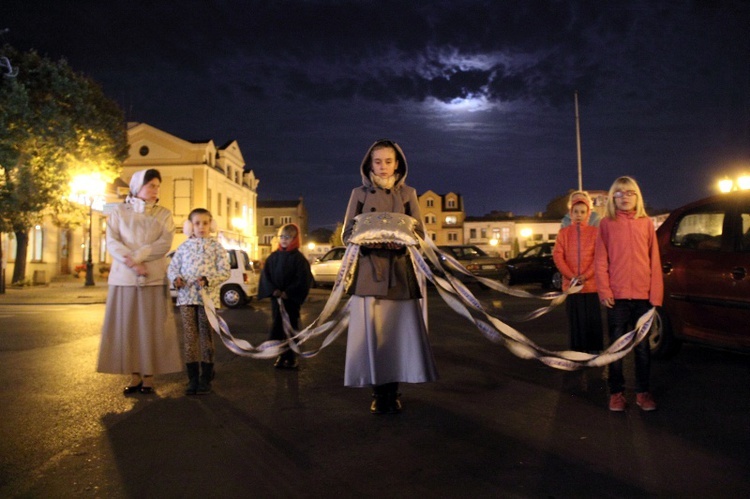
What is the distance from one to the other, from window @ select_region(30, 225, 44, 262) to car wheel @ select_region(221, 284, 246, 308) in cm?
1727

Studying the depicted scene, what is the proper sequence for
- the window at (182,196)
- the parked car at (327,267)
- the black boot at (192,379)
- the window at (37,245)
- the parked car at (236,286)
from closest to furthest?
the black boot at (192,379) → the parked car at (236,286) → the parked car at (327,267) → the window at (37,245) → the window at (182,196)

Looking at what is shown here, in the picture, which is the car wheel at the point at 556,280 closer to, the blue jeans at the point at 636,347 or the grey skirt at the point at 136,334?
the blue jeans at the point at 636,347

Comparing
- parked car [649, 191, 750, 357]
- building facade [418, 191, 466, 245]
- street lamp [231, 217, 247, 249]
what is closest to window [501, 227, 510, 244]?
building facade [418, 191, 466, 245]

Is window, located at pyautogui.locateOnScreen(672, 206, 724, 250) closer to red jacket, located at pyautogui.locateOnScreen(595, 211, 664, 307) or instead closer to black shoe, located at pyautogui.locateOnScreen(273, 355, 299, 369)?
red jacket, located at pyautogui.locateOnScreen(595, 211, 664, 307)

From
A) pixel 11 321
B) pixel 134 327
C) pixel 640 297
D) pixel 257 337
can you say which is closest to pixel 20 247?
pixel 11 321

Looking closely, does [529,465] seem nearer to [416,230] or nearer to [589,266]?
[416,230]

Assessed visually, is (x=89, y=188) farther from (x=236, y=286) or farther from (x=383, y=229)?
(x=383, y=229)

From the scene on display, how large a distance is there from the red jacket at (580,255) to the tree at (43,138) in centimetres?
2144

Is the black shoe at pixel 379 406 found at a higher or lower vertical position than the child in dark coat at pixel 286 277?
lower

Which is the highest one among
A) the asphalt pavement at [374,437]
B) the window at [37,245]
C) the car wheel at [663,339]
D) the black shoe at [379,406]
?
the window at [37,245]

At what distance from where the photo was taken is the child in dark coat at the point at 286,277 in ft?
23.7

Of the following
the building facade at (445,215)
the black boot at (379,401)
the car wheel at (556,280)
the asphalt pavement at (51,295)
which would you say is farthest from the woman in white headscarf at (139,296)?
the building facade at (445,215)

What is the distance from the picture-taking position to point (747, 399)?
205 inches

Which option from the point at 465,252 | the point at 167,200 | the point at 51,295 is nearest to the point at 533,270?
the point at 465,252
